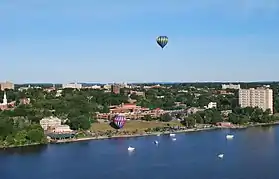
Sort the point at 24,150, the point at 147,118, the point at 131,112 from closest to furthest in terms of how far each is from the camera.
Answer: the point at 24,150, the point at 147,118, the point at 131,112

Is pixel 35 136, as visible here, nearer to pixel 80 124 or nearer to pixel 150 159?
pixel 80 124

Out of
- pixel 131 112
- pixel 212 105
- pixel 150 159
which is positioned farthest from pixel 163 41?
pixel 212 105

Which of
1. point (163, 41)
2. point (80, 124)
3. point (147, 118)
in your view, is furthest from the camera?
point (147, 118)

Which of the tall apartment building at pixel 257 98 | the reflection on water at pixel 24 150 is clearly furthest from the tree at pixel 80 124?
the tall apartment building at pixel 257 98

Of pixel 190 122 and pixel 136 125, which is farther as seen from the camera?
pixel 190 122

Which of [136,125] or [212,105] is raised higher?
[212,105]

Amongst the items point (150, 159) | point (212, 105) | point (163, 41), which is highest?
point (163, 41)

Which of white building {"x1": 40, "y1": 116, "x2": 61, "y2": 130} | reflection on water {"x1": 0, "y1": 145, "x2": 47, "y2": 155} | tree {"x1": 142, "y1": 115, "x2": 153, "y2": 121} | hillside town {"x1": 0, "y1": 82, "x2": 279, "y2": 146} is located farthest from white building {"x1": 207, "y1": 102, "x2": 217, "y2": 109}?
reflection on water {"x1": 0, "y1": 145, "x2": 47, "y2": 155}
